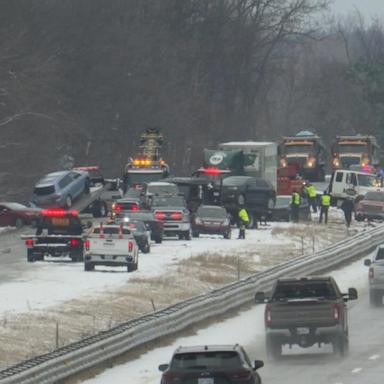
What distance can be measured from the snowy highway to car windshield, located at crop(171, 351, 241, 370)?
562 cm

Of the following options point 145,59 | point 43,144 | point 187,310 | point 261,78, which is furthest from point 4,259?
point 261,78

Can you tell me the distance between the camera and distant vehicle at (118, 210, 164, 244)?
5697 cm

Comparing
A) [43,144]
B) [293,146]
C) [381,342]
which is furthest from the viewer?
[293,146]

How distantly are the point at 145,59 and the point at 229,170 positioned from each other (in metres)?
34.4

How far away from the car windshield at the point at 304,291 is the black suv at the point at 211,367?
856 cm

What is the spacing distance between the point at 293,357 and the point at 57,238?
19549mm

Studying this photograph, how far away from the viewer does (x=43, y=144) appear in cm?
8544

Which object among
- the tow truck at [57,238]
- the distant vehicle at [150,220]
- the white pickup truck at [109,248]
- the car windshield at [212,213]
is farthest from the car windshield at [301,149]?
the white pickup truck at [109,248]

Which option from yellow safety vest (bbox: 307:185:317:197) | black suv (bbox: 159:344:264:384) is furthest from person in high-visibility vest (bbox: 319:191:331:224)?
black suv (bbox: 159:344:264:384)

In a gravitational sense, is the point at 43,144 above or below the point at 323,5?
below

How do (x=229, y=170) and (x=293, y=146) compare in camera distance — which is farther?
(x=293, y=146)

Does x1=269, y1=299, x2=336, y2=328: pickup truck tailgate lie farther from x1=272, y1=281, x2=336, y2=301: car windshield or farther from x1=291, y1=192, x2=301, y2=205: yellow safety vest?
x1=291, y1=192, x2=301, y2=205: yellow safety vest

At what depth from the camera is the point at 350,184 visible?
264ft

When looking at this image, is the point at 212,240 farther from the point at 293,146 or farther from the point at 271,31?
the point at 271,31
